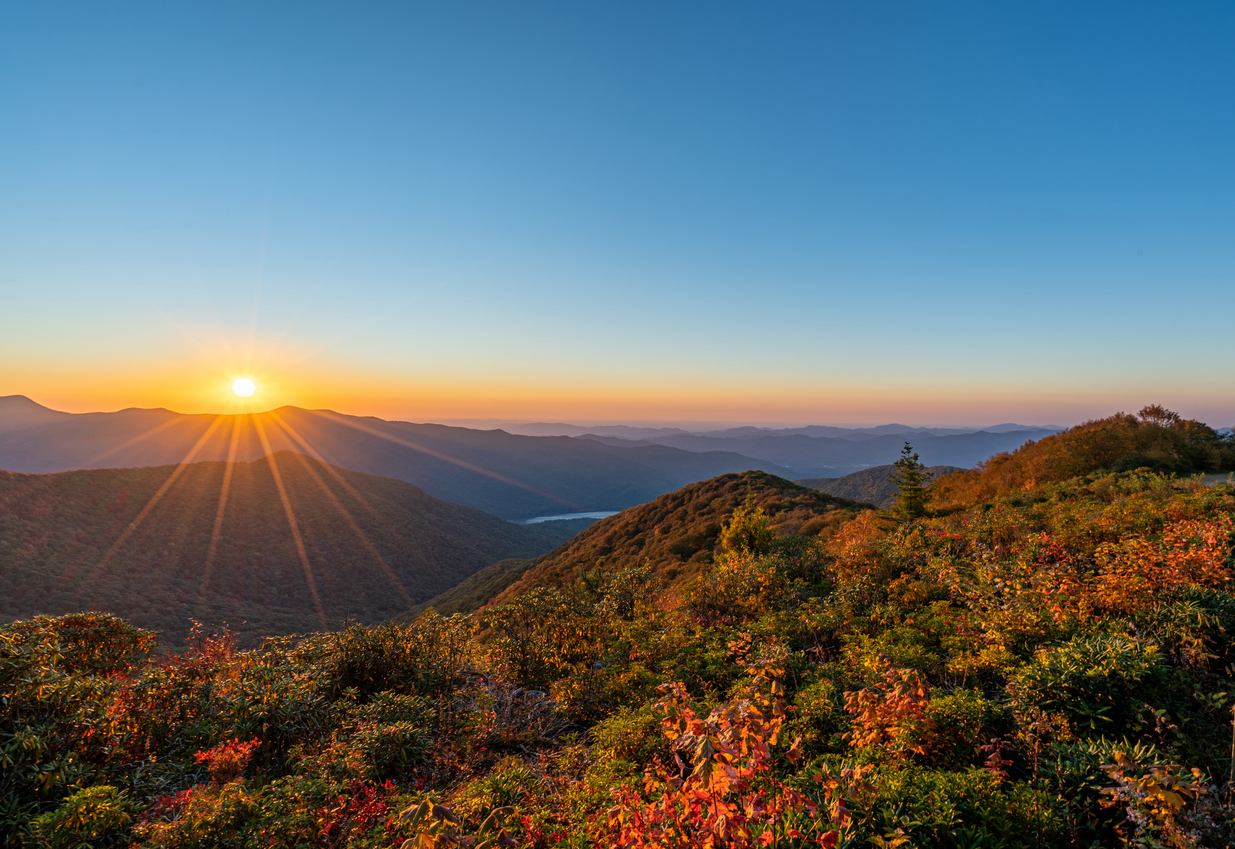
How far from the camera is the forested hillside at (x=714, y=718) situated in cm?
341

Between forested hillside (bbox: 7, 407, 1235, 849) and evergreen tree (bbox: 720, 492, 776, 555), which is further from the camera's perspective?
evergreen tree (bbox: 720, 492, 776, 555)

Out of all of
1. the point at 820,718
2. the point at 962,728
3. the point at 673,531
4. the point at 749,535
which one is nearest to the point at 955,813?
the point at 962,728

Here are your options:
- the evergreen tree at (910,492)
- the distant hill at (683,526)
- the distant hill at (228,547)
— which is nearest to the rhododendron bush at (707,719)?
the evergreen tree at (910,492)

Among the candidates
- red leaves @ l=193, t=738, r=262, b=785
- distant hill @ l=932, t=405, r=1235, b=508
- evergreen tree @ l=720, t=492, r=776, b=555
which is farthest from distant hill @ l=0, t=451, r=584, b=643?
distant hill @ l=932, t=405, r=1235, b=508

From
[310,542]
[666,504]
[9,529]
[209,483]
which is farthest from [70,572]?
[666,504]

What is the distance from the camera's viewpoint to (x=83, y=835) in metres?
4.04

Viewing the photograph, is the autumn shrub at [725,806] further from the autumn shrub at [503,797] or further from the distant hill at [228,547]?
the distant hill at [228,547]

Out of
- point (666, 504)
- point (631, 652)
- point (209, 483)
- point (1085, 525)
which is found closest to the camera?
point (631, 652)

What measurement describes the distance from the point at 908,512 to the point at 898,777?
25280 millimetres

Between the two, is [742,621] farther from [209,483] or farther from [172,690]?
[209,483]

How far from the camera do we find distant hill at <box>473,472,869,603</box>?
3004 centimetres

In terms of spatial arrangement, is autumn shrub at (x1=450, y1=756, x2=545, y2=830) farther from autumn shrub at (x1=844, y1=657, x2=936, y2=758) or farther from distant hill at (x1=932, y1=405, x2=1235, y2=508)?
distant hill at (x1=932, y1=405, x2=1235, y2=508)

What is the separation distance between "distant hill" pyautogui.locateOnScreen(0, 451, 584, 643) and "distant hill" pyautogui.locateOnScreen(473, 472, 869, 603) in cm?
2858

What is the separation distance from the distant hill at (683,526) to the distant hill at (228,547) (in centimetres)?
2858
